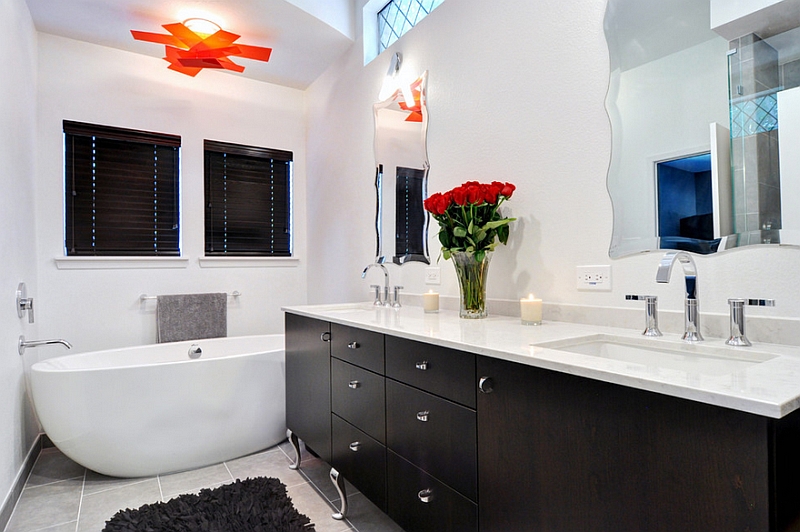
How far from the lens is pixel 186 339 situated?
3295 mm

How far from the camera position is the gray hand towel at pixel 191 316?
3213 millimetres

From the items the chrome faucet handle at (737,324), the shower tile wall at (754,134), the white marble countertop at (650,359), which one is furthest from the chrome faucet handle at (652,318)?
the shower tile wall at (754,134)

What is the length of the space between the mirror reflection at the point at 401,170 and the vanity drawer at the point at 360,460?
98 cm

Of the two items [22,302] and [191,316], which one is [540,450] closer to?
[22,302]

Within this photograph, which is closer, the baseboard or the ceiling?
the baseboard

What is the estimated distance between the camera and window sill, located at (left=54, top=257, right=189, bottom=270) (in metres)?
2.98

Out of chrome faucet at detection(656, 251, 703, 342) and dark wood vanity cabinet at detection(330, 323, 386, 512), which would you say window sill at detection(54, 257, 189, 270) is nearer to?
dark wood vanity cabinet at detection(330, 323, 386, 512)

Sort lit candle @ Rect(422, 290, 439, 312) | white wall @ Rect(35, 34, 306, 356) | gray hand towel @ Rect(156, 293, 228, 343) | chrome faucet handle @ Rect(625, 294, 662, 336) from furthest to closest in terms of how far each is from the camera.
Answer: gray hand towel @ Rect(156, 293, 228, 343)
white wall @ Rect(35, 34, 306, 356)
lit candle @ Rect(422, 290, 439, 312)
chrome faucet handle @ Rect(625, 294, 662, 336)

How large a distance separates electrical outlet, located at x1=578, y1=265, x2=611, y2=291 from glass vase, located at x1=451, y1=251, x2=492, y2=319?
367 mm

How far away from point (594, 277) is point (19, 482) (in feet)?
9.06

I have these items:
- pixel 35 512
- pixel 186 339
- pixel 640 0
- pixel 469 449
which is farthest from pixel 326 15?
pixel 35 512

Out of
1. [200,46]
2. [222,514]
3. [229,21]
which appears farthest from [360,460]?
[229,21]

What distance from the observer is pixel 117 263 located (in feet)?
10.3

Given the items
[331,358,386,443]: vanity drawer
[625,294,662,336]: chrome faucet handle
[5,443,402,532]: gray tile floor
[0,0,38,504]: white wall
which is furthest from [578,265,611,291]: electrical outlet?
[0,0,38,504]: white wall
